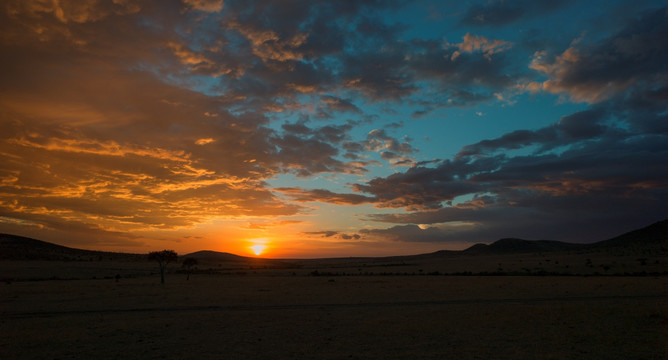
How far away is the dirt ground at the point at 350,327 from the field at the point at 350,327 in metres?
0.06

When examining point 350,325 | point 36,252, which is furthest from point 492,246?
point 350,325

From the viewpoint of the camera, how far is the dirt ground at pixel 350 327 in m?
14.0

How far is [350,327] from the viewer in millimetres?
18641

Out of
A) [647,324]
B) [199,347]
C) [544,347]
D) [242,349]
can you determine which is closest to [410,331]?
[544,347]

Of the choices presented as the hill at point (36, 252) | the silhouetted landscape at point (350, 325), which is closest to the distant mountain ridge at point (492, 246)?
the hill at point (36, 252)

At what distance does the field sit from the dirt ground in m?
0.06

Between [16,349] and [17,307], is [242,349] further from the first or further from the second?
[17,307]

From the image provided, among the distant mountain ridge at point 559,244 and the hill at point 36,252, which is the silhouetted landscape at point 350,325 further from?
the distant mountain ridge at point 559,244

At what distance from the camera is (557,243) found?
199 metres

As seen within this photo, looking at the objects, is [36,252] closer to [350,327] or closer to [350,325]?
[350,325]

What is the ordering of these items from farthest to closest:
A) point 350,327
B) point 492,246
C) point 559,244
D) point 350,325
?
point 559,244
point 492,246
point 350,325
point 350,327

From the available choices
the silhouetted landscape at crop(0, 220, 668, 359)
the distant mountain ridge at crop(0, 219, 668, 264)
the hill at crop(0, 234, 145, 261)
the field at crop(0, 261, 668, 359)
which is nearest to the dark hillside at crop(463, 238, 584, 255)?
the distant mountain ridge at crop(0, 219, 668, 264)

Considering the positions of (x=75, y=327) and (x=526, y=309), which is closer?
(x=75, y=327)

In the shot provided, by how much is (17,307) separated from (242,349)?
22.1 m
